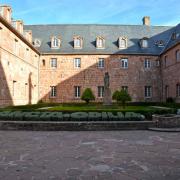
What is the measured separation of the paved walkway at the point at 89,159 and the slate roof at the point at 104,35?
25.2m

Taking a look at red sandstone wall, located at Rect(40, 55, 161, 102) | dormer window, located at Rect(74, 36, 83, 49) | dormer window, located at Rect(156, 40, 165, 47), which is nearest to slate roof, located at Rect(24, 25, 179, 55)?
dormer window, located at Rect(156, 40, 165, 47)

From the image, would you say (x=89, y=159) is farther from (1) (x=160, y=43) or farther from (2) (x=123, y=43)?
(1) (x=160, y=43)

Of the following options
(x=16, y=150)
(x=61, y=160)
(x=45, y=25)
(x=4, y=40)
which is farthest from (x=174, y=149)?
(x=45, y=25)

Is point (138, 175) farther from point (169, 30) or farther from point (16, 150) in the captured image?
point (169, 30)

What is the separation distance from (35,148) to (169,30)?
32348mm

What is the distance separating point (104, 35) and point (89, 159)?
30335mm

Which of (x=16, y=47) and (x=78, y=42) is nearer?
(x=16, y=47)

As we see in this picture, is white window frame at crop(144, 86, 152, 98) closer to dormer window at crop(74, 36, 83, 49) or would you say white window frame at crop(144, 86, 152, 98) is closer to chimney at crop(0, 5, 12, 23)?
dormer window at crop(74, 36, 83, 49)

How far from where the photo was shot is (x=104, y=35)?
1390 inches

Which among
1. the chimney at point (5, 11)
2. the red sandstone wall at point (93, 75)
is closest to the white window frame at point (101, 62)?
the red sandstone wall at point (93, 75)

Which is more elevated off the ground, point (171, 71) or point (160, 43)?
point (160, 43)

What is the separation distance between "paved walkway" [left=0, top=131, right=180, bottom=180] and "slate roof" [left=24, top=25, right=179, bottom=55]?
25.2 meters

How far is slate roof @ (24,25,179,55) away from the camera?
3353 centimetres

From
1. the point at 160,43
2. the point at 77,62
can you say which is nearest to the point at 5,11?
the point at 77,62
